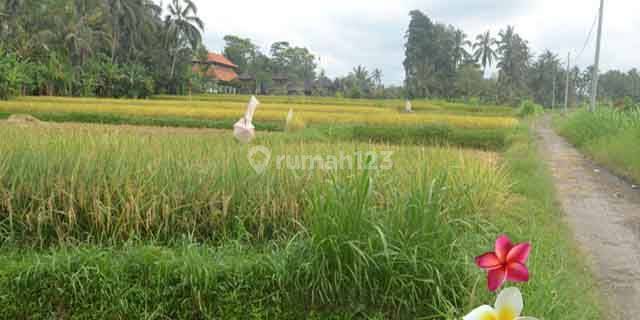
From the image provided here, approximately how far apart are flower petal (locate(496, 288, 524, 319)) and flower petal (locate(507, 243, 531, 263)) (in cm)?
9

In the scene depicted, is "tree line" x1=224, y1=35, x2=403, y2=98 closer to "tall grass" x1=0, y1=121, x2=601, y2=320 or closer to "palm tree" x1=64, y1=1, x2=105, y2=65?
"palm tree" x1=64, y1=1, x2=105, y2=65

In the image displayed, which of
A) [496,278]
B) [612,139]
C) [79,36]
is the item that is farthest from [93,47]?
[496,278]

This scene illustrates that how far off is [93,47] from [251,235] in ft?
99.0

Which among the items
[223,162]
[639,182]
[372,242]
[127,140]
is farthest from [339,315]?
[639,182]

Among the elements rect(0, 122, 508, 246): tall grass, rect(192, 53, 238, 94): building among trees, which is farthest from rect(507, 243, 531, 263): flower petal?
rect(192, 53, 238, 94): building among trees

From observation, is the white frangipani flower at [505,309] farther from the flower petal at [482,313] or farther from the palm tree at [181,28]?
the palm tree at [181,28]

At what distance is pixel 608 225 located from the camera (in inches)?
187

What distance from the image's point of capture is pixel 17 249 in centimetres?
297

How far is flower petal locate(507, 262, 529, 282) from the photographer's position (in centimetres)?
125

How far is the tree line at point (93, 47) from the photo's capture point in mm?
24031

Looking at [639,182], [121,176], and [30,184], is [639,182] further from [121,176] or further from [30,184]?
[30,184]

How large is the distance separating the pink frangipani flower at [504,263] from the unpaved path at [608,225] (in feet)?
6.07

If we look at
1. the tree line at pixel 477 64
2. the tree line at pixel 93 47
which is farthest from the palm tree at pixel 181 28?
the tree line at pixel 477 64

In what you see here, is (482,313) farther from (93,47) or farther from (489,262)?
(93,47)
